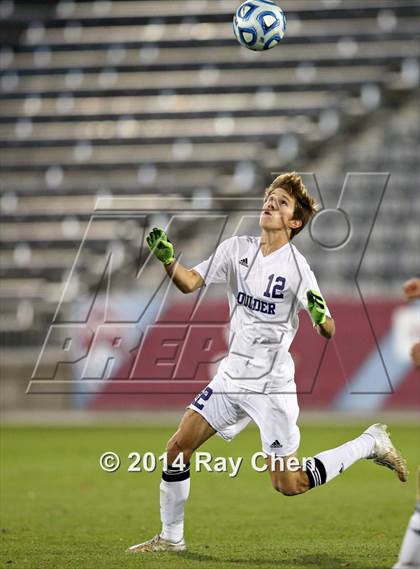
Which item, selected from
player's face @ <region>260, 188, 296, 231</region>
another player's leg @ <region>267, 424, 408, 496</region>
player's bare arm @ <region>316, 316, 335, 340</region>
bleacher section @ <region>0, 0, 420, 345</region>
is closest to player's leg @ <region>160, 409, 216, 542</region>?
another player's leg @ <region>267, 424, 408, 496</region>

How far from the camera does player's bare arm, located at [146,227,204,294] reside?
6172 mm

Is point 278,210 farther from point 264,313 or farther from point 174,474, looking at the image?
point 174,474

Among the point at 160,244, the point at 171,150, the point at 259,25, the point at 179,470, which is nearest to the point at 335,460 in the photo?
the point at 179,470

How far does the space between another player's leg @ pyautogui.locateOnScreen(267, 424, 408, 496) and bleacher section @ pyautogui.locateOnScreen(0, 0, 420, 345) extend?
16386 mm

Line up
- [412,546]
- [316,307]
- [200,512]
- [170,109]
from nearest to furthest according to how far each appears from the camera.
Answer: [412,546], [316,307], [200,512], [170,109]

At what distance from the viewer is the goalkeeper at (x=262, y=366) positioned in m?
6.52

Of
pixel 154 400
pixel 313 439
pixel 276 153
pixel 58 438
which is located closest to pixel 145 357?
pixel 154 400

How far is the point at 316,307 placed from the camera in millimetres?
6000

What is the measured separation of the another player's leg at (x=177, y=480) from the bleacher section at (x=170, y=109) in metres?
16.4

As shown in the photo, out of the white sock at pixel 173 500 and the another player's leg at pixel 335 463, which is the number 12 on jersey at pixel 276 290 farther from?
the white sock at pixel 173 500

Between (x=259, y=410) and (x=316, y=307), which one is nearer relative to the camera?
(x=316, y=307)

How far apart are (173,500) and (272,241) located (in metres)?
1.69

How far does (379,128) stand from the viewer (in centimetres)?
2445

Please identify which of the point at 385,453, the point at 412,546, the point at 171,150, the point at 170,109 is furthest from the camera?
the point at 170,109
